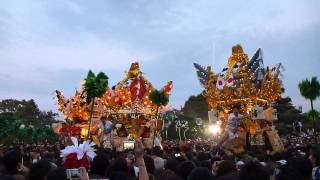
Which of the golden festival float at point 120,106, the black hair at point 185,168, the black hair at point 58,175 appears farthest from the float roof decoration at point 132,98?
the black hair at point 58,175

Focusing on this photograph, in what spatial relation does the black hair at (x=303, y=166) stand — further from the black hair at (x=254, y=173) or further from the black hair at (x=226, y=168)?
the black hair at (x=254, y=173)

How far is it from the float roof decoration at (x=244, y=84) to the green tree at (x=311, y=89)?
228cm

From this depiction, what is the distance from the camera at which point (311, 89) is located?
17.2 meters

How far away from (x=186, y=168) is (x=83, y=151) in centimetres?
208

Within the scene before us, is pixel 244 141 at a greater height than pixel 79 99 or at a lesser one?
lesser

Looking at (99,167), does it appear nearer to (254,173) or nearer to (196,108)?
(254,173)

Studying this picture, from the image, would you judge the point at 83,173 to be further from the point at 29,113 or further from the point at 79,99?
the point at 29,113

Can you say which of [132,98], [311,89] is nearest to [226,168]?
[311,89]

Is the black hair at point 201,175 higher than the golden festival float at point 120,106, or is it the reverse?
the golden festival float at point 120,106

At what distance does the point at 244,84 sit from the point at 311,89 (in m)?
3.23

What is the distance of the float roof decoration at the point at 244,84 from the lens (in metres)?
19.4

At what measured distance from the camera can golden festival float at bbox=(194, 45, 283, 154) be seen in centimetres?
1894

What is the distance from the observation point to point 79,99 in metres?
27.2

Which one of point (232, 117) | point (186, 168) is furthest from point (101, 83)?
point (186, 168)
